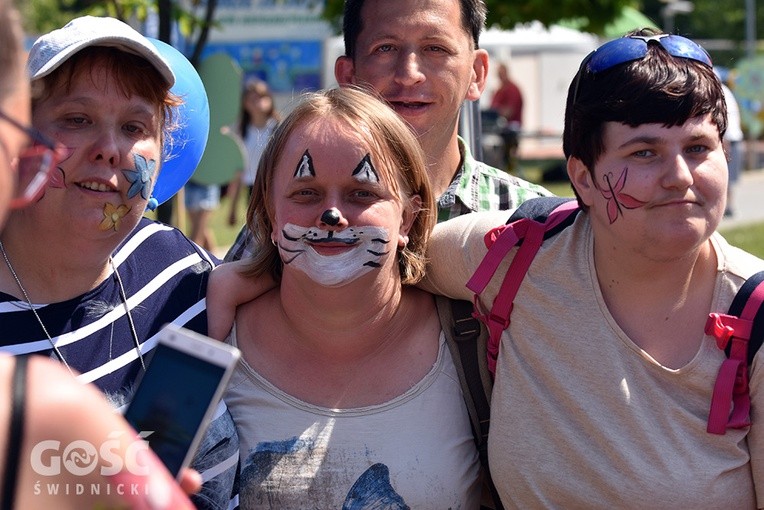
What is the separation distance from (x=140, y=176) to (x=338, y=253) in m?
0.56

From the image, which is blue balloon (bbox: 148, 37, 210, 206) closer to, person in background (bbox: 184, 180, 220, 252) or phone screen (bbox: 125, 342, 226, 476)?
phone screen (bbox: 125, 342, 226, 476)

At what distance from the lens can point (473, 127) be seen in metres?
4.83

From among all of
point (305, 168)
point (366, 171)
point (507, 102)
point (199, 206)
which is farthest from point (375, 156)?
point (507, 102)

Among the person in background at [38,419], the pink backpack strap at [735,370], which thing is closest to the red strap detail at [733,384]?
the pink backpack strap at [735,370]

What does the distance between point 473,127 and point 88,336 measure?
2732 millimetres

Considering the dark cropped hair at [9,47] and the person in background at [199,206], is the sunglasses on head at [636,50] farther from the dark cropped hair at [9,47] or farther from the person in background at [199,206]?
the person in background at [199,206]

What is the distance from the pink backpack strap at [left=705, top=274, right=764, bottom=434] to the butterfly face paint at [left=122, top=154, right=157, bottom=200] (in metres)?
1.48

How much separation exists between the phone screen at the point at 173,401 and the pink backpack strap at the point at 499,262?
3.99 feet

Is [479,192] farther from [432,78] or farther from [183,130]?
[183,130]

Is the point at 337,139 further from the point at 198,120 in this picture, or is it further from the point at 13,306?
the point at 13,306

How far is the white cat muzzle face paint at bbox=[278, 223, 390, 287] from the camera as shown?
2.68 meters

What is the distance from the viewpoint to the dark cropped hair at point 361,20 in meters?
3.61

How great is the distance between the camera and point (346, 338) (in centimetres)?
279

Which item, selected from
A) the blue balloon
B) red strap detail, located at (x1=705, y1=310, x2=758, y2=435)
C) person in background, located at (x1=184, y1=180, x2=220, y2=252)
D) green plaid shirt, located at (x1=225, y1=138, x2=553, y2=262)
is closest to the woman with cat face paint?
the blue balloon
